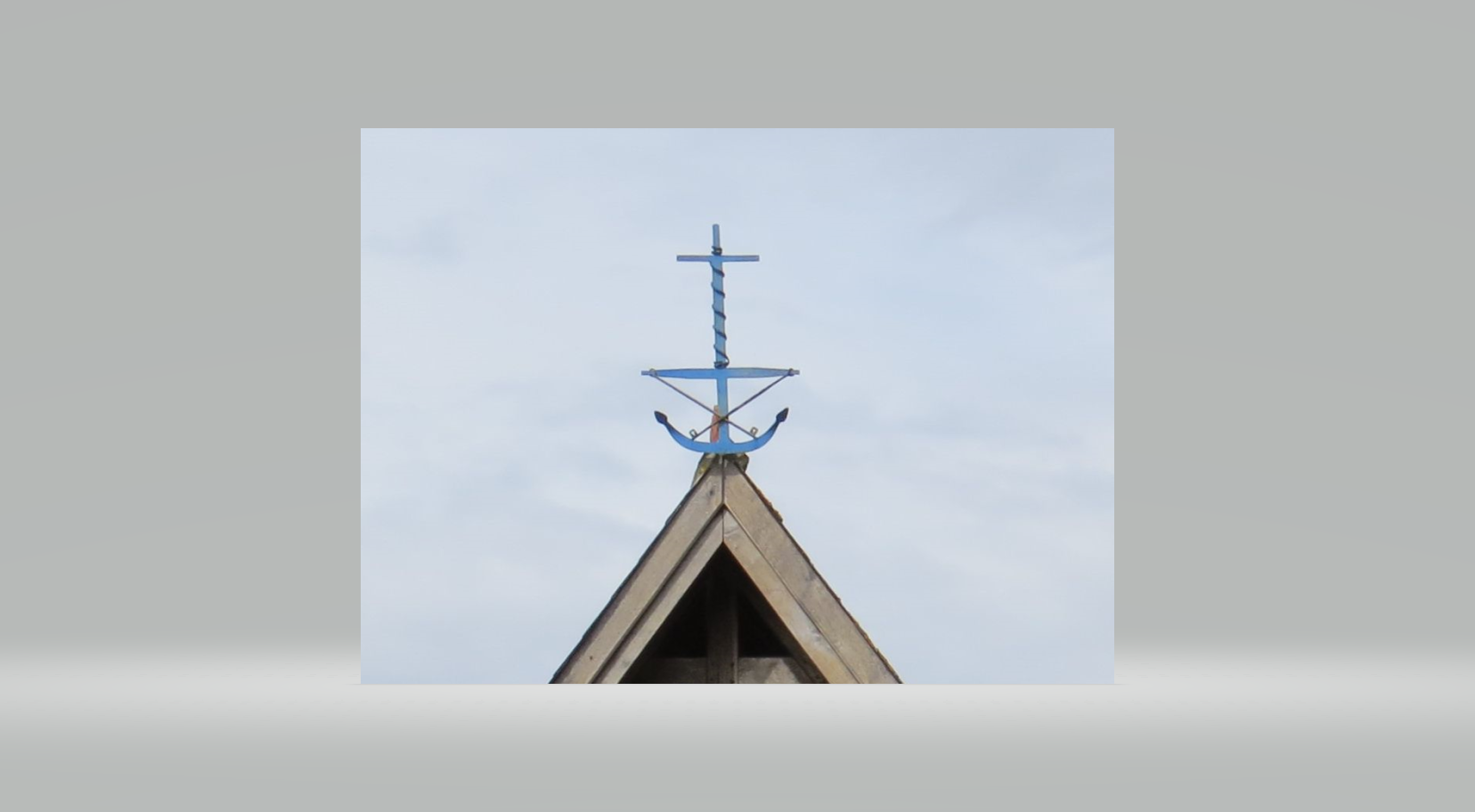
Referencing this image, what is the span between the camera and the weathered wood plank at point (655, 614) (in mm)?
13531

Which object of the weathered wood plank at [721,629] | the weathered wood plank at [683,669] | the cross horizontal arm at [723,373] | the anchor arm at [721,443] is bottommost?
the weathered wood plank at [683,669]

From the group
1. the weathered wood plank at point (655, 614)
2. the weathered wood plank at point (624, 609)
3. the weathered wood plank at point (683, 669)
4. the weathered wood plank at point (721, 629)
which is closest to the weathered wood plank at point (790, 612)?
the weathered wood plank at point (655, 614)

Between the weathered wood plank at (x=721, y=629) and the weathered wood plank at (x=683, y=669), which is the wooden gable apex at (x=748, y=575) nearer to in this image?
the weathered wood plank at (x=721, y=629)

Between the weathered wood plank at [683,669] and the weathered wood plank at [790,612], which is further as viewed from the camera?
the weathered wood plank at [683,669]

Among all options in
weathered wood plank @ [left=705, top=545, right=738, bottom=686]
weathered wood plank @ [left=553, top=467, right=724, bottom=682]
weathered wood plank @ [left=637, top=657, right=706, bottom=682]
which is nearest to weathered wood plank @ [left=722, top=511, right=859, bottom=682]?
weathered wood plank @ [left=553, top=467, right=724, bottom=682]

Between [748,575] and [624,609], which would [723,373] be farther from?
[624,609]

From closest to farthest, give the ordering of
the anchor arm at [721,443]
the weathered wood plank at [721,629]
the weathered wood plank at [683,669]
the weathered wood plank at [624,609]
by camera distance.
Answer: the weathered wood plank at [624,609]
the anchor arm at [721,443]
the weathered wood plank at [721,629]
the weathered wood plank at [683,669]

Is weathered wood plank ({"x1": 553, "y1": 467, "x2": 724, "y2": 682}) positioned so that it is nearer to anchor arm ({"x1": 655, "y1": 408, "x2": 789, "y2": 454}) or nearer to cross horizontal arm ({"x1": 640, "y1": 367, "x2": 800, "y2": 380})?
anchor arm ({"x1": 655, "y1": 408, "x2": 789, "y2": 454})

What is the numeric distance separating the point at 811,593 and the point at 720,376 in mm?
2063

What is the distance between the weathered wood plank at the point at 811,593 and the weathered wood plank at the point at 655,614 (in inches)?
10.2

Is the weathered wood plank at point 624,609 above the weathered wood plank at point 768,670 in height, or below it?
above

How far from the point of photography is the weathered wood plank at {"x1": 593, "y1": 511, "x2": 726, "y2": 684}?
44.4ft

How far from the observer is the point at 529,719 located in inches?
611
